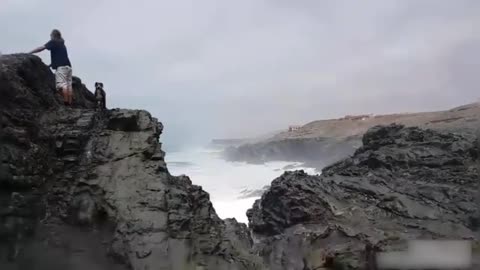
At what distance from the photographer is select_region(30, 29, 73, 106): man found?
7332mm

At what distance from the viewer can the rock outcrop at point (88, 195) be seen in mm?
5688

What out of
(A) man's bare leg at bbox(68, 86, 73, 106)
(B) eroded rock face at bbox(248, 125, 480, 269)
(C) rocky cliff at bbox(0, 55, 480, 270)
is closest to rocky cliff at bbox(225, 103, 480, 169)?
(B) eroded rock face at bbox(248, 125, 480, 269)

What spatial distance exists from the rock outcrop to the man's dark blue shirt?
0.27 meters

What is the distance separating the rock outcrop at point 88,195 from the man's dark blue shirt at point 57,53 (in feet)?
0.89

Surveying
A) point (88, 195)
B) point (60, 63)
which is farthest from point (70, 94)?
point (88, 195)

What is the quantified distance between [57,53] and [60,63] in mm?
195

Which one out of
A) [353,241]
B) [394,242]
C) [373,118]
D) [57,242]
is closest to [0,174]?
[57,242]

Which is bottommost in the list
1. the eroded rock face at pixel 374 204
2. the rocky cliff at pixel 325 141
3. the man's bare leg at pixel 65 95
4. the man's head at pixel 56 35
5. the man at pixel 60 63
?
the eroded rock face at pixel 374 204

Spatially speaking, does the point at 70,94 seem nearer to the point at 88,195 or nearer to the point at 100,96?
the point at 100,96

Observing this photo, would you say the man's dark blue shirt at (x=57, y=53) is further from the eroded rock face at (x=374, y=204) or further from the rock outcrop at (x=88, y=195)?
the eroded rock face at (x=374, y=204)

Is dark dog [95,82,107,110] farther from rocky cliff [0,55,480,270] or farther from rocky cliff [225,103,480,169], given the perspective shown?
rocky cliff [225,103,480,169]

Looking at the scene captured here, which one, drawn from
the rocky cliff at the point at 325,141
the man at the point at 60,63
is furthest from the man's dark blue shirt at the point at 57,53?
the rocky cliff at the point at 325,141

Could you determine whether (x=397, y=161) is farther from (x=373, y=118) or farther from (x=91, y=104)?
(x=373, y=118)

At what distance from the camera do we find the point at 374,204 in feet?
33.1
